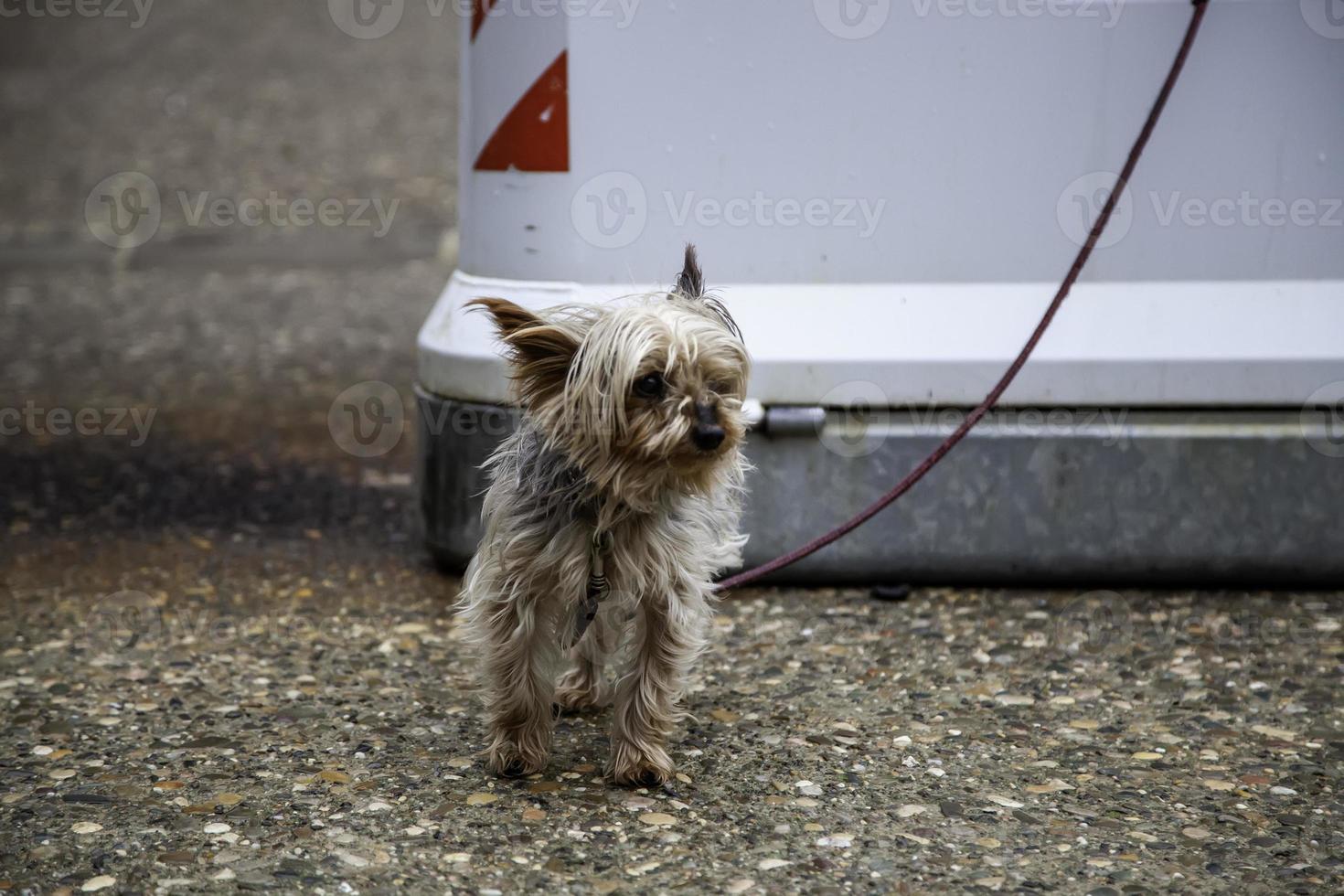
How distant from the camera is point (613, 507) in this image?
3.90 meters

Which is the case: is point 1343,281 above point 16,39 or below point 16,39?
below

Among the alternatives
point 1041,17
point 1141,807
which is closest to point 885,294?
point 1041,17

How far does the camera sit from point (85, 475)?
7.08 meters

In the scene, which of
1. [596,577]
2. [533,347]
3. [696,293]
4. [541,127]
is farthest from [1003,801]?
[541,127]

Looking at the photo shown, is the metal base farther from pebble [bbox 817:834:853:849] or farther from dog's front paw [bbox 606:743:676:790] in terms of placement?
pebble [bbox 817:834:853:849]

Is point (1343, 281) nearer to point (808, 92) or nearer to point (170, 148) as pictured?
point (808, 92)

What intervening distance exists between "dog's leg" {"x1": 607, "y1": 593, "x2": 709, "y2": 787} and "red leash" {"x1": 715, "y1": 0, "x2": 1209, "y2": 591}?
0.61 m

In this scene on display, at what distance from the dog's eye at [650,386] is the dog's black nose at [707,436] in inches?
5.7

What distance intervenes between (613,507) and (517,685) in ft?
1.99

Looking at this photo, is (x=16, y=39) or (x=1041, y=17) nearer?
(x=1041, y=17)

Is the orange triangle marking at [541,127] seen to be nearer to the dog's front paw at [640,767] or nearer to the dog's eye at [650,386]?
the dog's eye at [650,386]

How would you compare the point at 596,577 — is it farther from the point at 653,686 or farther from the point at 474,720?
the point at 474,720

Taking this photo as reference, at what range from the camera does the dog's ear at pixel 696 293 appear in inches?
153

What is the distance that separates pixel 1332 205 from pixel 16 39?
19.8 m
